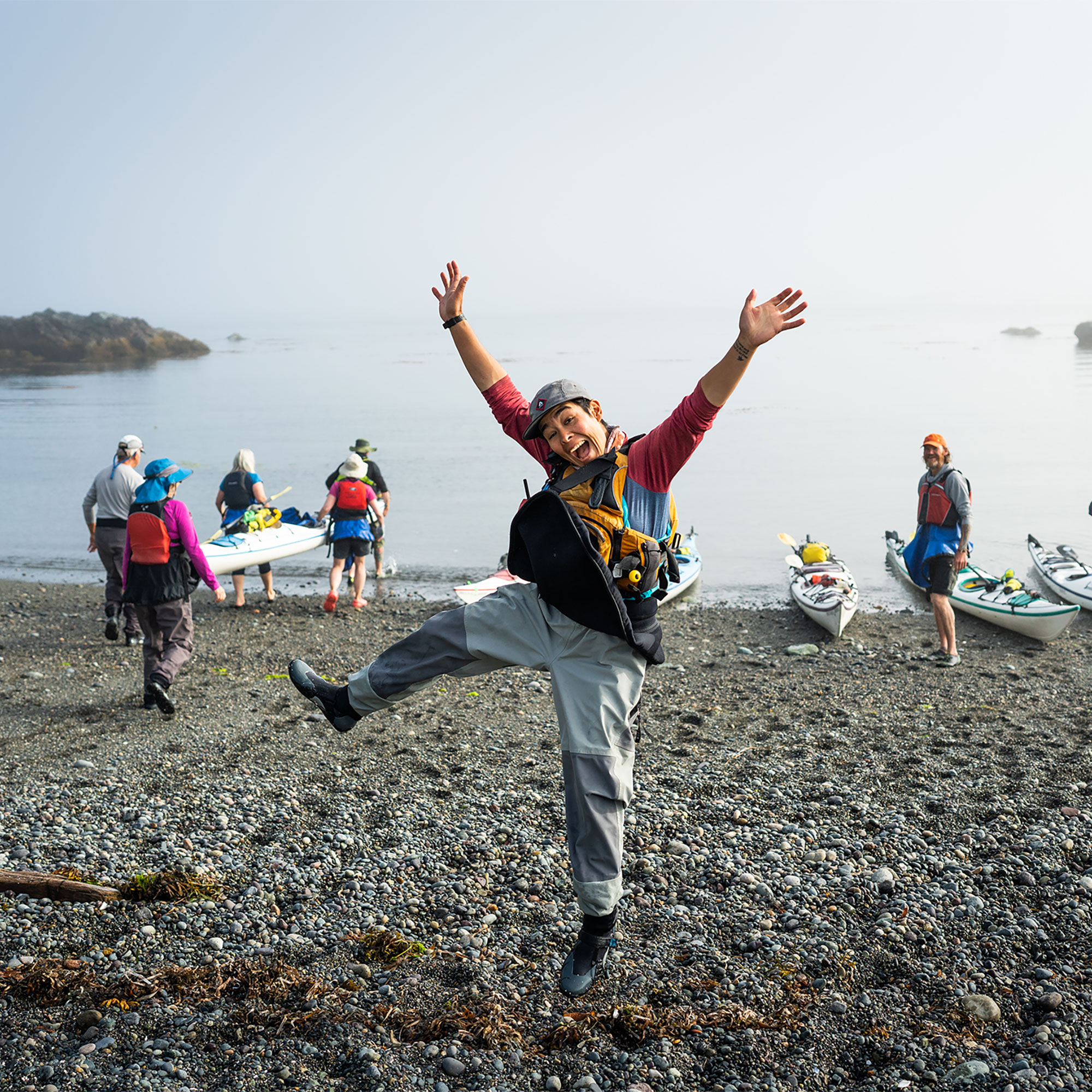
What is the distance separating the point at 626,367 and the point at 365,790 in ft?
248

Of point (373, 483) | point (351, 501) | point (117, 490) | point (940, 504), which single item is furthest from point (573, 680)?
point (373, 483)

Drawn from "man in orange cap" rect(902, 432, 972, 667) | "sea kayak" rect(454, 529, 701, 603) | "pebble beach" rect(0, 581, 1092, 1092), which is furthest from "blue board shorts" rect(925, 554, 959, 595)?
"sea kayak" rect(454, 529, 701, 603)

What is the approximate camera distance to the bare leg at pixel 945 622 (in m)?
10.4

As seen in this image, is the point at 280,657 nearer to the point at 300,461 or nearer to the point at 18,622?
the point at 18,622

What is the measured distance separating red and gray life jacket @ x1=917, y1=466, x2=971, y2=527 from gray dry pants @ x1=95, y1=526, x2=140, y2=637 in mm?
8865

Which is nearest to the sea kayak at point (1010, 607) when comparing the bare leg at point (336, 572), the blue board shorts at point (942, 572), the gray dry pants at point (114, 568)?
the blue board shorts at point (942, 572)

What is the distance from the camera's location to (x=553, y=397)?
3797 millimetres

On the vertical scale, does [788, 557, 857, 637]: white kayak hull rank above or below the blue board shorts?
below

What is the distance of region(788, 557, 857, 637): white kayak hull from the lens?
11.7 meters

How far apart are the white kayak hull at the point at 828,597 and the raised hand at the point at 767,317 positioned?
8646 mm

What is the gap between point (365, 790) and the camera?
21.4 feet

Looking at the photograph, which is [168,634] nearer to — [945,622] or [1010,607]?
[945,622]

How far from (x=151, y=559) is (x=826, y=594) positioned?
8265mm

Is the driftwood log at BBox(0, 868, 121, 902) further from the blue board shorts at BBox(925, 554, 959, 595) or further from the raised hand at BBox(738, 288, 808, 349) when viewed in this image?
the blue board shorts at BBox(925, 554, 959, 595)
